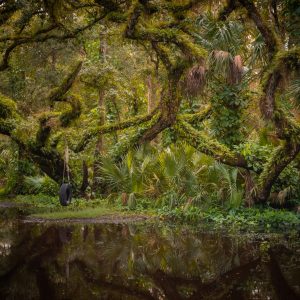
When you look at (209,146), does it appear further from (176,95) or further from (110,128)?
(110,128)

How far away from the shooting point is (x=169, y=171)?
12414mm

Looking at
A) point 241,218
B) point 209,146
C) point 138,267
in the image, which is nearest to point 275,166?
point 241,218

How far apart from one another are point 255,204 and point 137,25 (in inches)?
223

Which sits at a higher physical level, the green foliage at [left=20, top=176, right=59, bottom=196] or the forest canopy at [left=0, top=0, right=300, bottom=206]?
the forest canopy at [left=0, top=0, right=300, bottom=206]

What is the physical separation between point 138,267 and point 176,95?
23.2 ft

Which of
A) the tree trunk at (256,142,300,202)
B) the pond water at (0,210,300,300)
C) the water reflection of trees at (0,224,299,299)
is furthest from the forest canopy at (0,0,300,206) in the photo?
the water reflection of trees at (0,224,299,299)

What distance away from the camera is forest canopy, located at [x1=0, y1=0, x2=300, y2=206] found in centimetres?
1062

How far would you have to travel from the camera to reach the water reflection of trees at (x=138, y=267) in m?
5.44

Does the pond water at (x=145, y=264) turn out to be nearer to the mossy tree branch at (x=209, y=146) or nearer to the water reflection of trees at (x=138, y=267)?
the water reflection of trees at (x=138, y=267)

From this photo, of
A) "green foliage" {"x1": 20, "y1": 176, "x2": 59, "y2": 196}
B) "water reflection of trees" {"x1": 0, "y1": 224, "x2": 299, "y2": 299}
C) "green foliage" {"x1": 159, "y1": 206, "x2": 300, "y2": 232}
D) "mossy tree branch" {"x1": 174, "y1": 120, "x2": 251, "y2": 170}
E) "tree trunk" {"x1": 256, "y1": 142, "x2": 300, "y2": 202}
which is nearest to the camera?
"water reflection of trees" {"x1": 0, "y1": 224, "x2": 299, "y2": 299}

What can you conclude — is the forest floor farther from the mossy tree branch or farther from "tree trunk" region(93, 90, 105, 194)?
"tree trunk" region(93, 90, 105, 194)

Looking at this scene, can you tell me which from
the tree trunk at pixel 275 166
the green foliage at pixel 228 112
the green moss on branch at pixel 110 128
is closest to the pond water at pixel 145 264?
the tree trunk at pixel 275 166

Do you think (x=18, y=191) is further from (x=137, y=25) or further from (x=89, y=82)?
(x=137, y=25)

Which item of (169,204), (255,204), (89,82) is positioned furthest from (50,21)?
(255,204)
